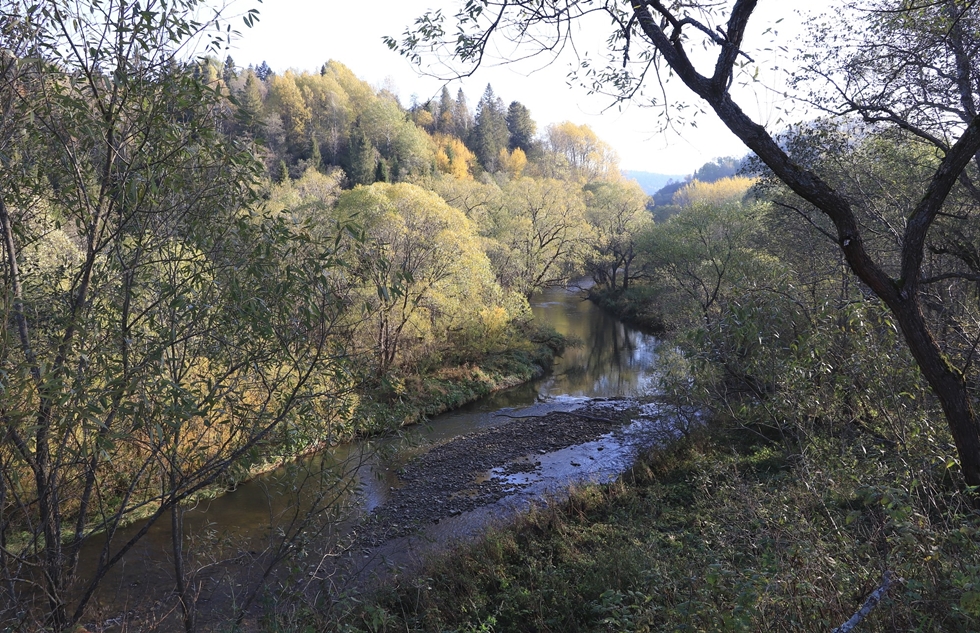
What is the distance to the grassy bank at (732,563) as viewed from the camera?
313 centimetres

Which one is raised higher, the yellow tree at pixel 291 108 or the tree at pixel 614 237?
the yellow tree at pixel 291 108

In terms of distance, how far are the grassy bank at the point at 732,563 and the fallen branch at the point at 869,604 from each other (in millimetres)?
78

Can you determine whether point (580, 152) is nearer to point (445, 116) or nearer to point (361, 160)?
point (445, 116)

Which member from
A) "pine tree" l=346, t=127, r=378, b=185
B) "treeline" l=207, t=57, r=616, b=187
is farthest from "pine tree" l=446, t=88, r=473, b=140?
"pine tree" l=346, t=127, r=378, b=185

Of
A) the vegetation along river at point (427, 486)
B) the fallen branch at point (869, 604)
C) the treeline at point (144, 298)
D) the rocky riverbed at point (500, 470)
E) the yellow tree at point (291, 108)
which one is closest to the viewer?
the fallen branch at point (869, 604)

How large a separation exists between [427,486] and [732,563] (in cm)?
1006

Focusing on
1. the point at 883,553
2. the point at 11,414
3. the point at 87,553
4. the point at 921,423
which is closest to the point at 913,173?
the point at 921,423

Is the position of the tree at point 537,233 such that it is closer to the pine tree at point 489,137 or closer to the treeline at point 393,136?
the treeline at point 393,136

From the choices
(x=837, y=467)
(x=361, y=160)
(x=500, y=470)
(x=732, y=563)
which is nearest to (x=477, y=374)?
(x=500, y=470)

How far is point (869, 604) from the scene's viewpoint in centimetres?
284

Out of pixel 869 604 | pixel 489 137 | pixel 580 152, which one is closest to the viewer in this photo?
pixel 869 604

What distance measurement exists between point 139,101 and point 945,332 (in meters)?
7.76

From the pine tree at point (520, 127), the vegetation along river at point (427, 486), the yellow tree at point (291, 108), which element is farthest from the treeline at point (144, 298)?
the pine tree at point (520, 127)

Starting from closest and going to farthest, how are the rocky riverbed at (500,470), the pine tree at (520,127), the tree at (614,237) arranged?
1. the rocky riverbed at (500,470)
2. the tree at (614,237)
3. the pine tree at (520,127)
